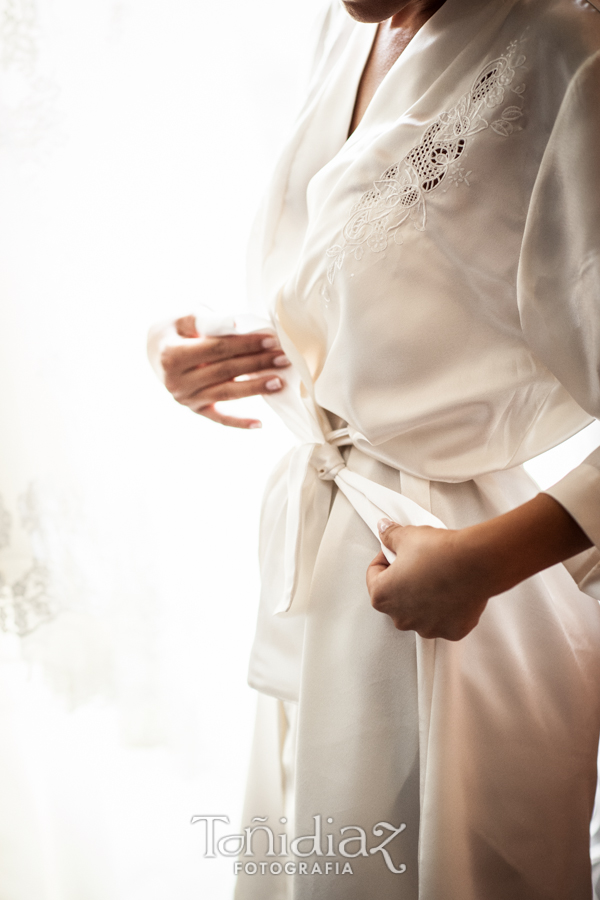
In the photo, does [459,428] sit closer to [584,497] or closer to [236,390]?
[584,497]

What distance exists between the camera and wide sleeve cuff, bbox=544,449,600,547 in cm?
47

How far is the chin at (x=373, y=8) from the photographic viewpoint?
58cm

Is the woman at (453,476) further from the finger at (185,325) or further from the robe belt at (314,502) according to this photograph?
the finger at (185,325)

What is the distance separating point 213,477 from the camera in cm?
112

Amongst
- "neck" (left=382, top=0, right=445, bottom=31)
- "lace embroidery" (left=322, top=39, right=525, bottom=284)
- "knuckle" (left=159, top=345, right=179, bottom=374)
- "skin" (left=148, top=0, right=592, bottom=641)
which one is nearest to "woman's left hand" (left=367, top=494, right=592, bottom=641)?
"skin" (left=148, top=0, right=592, bottom=641)

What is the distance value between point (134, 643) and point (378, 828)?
2.22 feet

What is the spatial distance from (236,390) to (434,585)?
37 centimetres

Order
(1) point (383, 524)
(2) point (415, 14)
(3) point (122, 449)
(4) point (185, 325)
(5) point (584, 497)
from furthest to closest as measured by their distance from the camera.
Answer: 1. (3) point (122, 449)
2. (4) point (185, 325)
3. (2) point (415, 14)
4. (1) point (383, 524)
5. (5) point (584, 497)

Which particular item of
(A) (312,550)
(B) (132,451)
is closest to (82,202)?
(B) (132,451)

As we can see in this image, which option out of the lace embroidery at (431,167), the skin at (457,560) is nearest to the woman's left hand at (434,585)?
the skin at (457,560)

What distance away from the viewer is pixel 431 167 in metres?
0.55

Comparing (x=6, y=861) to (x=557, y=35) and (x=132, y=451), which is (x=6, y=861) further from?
(x=557, y=35)

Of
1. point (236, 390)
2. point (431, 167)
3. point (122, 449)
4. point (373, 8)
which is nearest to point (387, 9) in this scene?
point (373, 8)

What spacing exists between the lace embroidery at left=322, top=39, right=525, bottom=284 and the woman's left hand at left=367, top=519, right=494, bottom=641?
27 cm
